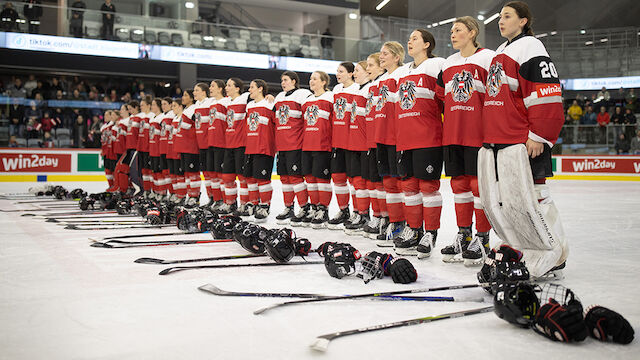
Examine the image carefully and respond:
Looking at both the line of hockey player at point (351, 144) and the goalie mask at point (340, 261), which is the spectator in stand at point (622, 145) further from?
the goalie mask at point (340, 261)

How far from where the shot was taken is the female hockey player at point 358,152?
532 centimetres

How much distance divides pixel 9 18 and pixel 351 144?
14.3m

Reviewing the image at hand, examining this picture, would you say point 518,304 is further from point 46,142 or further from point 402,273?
point 46,142

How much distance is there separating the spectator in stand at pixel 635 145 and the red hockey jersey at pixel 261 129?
11.3 m

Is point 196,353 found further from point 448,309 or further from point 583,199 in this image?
point 583,199

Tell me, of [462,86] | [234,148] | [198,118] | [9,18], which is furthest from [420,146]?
[9,18]

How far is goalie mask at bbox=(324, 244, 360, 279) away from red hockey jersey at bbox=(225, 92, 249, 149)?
3.77 meters

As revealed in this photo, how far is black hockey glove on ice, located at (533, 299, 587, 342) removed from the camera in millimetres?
2004

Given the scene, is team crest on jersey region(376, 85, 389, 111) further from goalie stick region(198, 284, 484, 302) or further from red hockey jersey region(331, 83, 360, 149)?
goalie stick region(198, 284, 484, 302)

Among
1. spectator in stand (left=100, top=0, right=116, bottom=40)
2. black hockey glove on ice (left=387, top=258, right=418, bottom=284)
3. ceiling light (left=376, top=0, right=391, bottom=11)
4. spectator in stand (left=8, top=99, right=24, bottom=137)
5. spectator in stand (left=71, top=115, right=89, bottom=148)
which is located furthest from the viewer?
ceiling light (left=376, top=0, right=391, bottom=11)

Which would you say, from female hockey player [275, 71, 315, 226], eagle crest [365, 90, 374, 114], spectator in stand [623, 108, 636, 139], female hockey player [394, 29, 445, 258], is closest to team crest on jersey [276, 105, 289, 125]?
female hockey player [275, 71, 315, 226]

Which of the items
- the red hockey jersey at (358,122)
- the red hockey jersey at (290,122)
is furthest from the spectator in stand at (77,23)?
the red hockey jersey at (358,122)

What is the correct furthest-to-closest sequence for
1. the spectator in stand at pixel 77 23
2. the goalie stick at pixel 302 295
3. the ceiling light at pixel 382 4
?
1. the ceiling light at pixel 382 4
2. the spectator in stand at pixel 77 23
3. the goalie stick at pixel 302 295

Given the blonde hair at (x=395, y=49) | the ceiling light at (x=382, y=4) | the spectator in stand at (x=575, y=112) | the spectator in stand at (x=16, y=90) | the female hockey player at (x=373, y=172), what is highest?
the ceiling light at (x=382, y=4)
